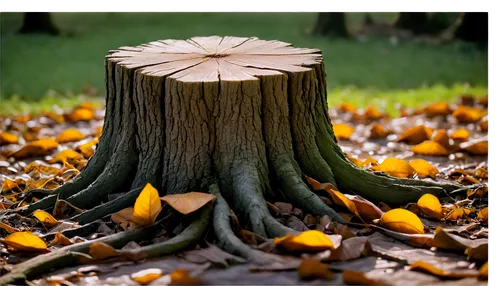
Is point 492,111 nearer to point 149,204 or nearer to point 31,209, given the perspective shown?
point 149,204

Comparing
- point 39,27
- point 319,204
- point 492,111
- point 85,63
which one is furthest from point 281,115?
point 39,27

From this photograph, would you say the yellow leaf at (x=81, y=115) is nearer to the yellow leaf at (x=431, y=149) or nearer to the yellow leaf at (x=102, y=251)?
the yellow leaf at (x=431, y=149)

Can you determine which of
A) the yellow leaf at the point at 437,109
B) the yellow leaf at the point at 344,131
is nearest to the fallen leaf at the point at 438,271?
the yellow leaf at the point at 344,131

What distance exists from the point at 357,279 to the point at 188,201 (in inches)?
40.5

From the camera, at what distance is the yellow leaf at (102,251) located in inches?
128

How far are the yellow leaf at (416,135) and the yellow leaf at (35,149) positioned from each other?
9.99 feet

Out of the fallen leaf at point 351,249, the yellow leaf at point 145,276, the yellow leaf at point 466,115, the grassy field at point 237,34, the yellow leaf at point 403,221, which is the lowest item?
the yellow leaf at point 145,276

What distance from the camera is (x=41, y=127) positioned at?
6.90 m

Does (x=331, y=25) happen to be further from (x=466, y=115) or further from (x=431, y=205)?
(x=431, y=205)

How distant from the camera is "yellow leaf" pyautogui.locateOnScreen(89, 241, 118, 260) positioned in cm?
325

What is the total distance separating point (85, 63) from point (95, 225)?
6.61 meters

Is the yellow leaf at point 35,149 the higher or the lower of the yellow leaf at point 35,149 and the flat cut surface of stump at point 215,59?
the lower

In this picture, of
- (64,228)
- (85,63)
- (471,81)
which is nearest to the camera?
(64,228)

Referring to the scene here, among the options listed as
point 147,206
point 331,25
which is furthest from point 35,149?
point 331,25
